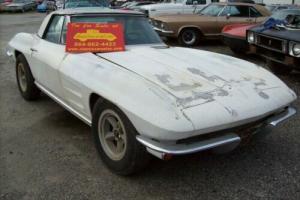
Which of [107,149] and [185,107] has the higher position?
[185,107]

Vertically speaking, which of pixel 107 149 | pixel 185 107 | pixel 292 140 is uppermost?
pixel 185 107

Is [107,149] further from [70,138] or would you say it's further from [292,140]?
[292,140]

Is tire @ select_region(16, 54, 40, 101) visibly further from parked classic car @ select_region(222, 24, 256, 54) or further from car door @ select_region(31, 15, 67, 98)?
parked classic car @ select_region(222, 24, 256, 54)

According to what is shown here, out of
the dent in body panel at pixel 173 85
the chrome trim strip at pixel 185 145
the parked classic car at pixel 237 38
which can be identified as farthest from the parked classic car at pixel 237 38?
the chrome trim strip at pixel 185 145

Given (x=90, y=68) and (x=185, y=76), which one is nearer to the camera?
(x=185, y=76)

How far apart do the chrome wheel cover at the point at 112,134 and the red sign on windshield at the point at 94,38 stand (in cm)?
100

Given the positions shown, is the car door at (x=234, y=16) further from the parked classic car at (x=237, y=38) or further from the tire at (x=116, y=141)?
the tire at (x=116, y=141)

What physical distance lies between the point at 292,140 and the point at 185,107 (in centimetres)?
183

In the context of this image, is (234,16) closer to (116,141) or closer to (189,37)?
(189,37)

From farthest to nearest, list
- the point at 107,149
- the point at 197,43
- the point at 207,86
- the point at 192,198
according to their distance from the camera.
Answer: the point at 197,43 < the point at 107,149 < the point at 207,86 < the point at 192,198

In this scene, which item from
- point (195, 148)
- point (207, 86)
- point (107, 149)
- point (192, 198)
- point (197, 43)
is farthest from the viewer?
point (197, 43)

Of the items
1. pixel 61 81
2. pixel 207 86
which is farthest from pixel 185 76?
pixel 61 81

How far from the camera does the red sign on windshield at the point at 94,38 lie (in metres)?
4.19

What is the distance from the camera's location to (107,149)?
138 inches
